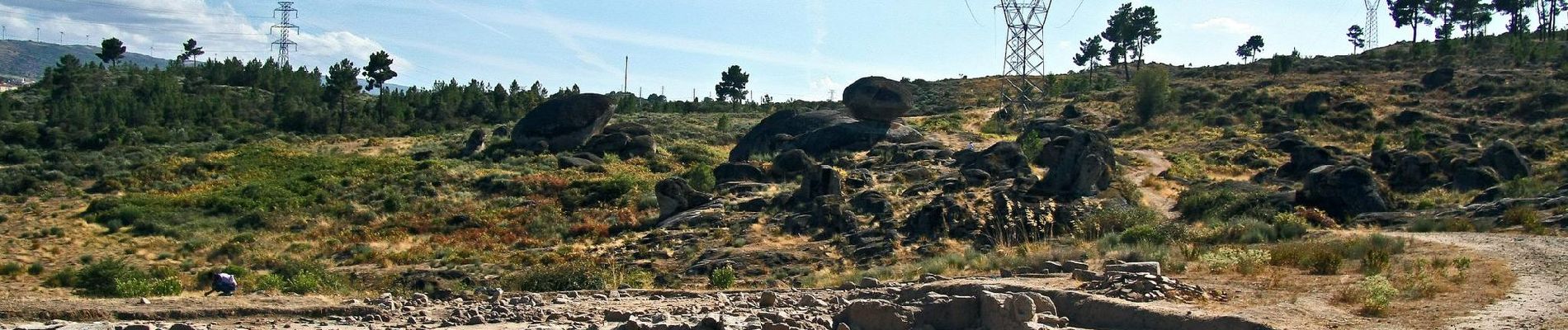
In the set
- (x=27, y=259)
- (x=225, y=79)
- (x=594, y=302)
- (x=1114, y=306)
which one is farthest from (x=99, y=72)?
(x=1114, y=306)

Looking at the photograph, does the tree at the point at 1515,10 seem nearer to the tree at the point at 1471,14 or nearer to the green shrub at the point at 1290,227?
the tree at the point at 1471,14

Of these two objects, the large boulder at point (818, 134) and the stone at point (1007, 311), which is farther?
the large boulder at point (818, 134)

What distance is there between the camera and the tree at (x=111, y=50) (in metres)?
95.2

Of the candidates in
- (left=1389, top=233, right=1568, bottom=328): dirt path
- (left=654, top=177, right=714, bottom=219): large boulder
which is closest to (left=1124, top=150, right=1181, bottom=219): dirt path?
(left=1389, top=233, right=1568, bottom=328): dirt path

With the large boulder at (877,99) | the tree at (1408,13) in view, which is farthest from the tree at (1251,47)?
the large boulder at (877,99)

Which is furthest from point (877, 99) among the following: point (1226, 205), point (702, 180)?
point (1226, 205)

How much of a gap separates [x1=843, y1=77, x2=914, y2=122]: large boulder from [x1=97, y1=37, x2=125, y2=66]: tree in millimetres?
71457

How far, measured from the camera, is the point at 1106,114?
67188 mm

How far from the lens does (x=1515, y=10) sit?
83500 millimetres

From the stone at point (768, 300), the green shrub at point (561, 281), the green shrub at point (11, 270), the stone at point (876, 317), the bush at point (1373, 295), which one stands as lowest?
the green shrub at point (11, 270)

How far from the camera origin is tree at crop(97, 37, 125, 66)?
95.2 meters

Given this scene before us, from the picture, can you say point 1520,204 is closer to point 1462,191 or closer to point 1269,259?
point 1462,191

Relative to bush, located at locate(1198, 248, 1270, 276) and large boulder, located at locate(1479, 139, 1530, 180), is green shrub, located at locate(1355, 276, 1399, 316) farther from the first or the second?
large boulder, located at locate(1479, 139, 1530, 180)

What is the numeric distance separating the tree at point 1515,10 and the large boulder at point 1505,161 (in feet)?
171
